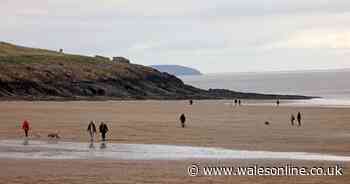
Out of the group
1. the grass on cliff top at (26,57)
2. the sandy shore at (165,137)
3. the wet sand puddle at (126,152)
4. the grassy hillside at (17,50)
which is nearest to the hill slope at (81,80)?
the grass on cliff top at (26,57)

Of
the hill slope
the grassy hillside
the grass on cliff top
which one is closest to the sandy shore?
the hill slope

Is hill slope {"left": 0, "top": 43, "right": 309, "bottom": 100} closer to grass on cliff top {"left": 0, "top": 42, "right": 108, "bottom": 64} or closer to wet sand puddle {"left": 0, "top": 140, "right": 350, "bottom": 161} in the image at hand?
grass on cliff top {"left": 0, "top": 42, "right": 108, "bottom": 64}

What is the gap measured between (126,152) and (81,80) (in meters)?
75.4

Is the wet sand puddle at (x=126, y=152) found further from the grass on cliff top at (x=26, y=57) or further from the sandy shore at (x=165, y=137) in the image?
the grass on cliff top at (x=26, y=57)

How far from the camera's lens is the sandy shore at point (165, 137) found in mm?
24266

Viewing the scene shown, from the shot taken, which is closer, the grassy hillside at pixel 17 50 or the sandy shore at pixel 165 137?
the sandy shore at pixel 165 137

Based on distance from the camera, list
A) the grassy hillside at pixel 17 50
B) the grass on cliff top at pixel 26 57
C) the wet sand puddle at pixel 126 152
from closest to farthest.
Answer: the wet sand puddle at pixel 126 152
the grass on cliff top at pixel 26 57
the grassy hillside at pixel 17 50

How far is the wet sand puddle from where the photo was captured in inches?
1224

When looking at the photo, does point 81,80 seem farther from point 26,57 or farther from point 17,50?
point 17,50

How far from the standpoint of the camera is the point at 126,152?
33125 mm

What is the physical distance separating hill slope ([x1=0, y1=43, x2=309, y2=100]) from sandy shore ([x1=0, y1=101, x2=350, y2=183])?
3284 cm

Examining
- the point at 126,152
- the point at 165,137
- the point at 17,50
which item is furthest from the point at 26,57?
the point at 126,152

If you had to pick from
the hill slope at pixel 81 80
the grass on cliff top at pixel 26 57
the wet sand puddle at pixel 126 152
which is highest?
the grass on cliff top at pixel 26 57

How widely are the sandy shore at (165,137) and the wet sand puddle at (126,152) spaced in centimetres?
181
